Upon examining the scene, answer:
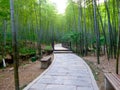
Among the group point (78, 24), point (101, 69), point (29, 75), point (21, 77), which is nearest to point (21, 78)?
point (21, 77)

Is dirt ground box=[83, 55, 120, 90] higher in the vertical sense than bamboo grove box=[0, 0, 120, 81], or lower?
lower

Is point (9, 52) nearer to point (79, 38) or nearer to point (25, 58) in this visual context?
point (25, 58)

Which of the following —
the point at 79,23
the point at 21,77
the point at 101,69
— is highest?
the point at 79,23

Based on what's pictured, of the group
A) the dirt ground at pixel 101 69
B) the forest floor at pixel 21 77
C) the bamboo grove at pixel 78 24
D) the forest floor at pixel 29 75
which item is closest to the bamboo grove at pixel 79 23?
the bamboo grove at pixel 78 24

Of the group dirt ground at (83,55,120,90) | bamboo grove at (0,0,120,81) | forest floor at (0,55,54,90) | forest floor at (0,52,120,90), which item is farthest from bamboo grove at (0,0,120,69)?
forest floor at (0,55,54,90)

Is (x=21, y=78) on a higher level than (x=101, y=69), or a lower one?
lower

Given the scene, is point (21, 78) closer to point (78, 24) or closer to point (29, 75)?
point (29, 75)

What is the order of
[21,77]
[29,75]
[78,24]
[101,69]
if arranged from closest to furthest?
[21,77], [29,75], [101,69], [78,24]

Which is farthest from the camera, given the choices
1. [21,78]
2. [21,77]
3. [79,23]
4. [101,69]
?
[79,23]

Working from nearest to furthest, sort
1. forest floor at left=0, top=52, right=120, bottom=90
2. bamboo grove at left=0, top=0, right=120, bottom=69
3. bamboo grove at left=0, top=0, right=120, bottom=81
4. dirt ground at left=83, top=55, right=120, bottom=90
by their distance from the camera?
dirt ground at left=83, top=55, right=120, bottom=90, forest floor at left=0, top=52, right=120, bottom=90, bamboo grove at left=0, top=0, right=120, bottom=81, bamboo grove at left=0, top=0, right=120, bottom=69

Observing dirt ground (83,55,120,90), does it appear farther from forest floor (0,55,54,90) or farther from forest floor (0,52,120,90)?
forest floor (0,55,54,90)

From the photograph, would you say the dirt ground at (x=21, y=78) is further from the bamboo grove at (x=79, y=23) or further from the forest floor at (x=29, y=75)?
the bamboo grove at (x=79, y=23)

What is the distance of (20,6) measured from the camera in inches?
770

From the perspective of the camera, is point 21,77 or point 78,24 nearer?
point 21,77
